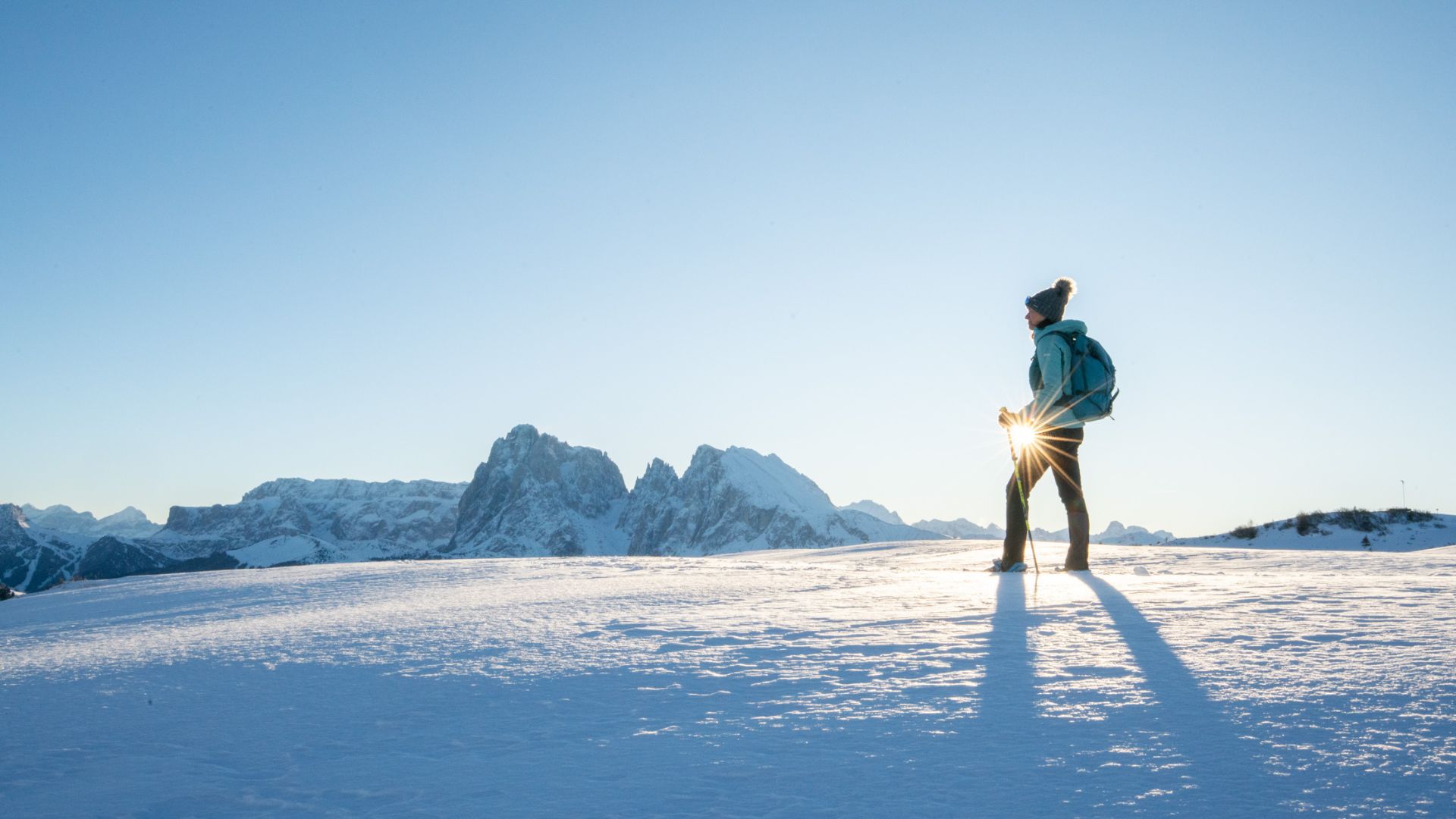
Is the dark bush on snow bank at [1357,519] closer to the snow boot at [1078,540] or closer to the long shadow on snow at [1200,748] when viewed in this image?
the snow boot at [1078,540]

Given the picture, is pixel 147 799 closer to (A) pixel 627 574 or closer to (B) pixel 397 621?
(B) pixel 397 621

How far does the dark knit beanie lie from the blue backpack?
32 centimetres

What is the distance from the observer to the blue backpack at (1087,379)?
7504 mm

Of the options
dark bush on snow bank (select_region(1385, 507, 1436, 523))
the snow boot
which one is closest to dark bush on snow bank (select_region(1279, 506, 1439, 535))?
dark bush on snow bank (select_region(1385, 507, 1436, 523))

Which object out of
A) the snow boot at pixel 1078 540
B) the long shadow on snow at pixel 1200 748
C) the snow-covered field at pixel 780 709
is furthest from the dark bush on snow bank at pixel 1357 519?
the long shadow on snow at pixel 1200 748

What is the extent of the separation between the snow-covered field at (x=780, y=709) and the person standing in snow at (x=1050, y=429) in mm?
2445

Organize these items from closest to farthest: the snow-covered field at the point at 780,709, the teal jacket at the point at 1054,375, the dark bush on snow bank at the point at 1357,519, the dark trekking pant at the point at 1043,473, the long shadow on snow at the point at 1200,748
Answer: the long shadow on snow at the point at 1200,748, the snow-covered field at the point at 780,709, the teal jacket at the point at 1054,375, the dark trekking pant at the point at 1043,473, the dark bush on snow bank at the point at 1357,519

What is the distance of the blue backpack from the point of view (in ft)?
24.6

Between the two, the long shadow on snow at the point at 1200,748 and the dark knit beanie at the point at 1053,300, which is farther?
the dark knit beanie at the point at 1053,300

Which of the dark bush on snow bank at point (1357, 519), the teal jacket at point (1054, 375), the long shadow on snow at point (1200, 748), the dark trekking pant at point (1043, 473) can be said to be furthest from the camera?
the dark bush on snow bank at point (1357, 519)

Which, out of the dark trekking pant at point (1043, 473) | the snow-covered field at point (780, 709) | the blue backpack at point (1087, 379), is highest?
the blue backpack at point (1087, 379)

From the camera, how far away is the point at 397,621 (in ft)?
16.3

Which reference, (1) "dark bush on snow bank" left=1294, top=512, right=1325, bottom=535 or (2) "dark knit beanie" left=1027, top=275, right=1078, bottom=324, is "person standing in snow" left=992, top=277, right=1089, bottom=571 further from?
(1) "dark bush on snow bank" left=1294, top=512, right=1325, bottom=535

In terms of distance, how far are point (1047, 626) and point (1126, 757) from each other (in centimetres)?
188
